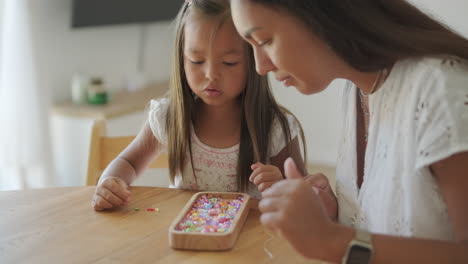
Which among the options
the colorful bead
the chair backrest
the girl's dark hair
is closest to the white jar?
the chair backrest

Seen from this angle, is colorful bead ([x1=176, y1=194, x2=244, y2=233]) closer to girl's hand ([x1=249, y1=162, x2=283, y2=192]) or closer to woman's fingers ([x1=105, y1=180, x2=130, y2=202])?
girl's hand ([x1=249, y1=162, x2=283, y2=192])

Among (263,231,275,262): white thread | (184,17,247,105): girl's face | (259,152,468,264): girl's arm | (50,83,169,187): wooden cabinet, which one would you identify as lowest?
(50,83,169,187): wooden cabinet

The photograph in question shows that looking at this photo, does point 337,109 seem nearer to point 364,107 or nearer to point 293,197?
point 364,107

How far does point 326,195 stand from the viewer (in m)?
1.26

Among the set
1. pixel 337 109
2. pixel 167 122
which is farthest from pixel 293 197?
pixel 337 109

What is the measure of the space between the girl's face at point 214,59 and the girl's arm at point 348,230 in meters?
0.69

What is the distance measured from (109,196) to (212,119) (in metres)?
0.51

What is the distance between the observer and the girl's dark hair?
93cm

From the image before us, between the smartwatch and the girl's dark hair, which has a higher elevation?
the girl's dark hair

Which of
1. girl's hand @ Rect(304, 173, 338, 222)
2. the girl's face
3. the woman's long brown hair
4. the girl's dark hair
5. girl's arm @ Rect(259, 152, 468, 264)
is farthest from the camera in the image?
the woman's long brown hair

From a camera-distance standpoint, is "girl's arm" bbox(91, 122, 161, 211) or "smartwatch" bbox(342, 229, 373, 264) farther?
"girl's arm" bbox(91, 122, 161, 211)

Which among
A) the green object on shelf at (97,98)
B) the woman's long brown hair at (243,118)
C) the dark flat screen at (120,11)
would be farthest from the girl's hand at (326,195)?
the dark flat screen at (120,11)

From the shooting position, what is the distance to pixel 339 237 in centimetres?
83

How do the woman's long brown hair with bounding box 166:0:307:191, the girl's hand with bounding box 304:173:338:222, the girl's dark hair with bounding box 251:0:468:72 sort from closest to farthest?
the girl's dark hair with bounding box 251:0:468:72, the girl's hand with bounding box 304:173:338:222, the woman's long brown hair with bounding box 166:0:307:191
